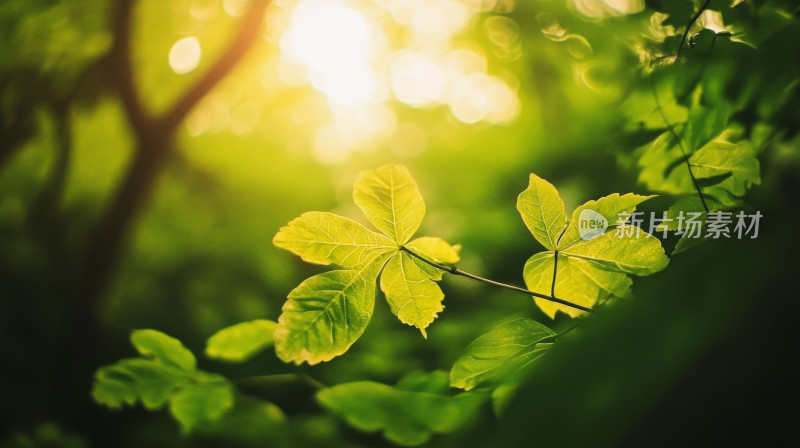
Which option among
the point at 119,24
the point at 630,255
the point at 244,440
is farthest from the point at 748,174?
the point at 119,24

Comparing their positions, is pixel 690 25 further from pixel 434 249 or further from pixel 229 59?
pixel 229 59

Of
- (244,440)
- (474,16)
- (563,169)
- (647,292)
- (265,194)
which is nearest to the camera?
(647,292)

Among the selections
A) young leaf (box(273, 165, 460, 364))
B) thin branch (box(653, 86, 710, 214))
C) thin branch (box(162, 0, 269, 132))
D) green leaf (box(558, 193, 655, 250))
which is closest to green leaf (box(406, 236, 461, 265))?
young leaf (box(273, 165, 460, 364))

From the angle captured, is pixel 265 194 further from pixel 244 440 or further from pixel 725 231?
pixel 725 231

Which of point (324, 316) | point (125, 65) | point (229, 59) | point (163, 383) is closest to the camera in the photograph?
point (324, 316)

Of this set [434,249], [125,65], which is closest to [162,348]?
[434,249]

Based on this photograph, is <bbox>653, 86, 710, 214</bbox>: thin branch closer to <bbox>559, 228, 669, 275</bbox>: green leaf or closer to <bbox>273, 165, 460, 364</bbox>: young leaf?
<bbox>559, 228, 669, 275</bbox>: green leaf
